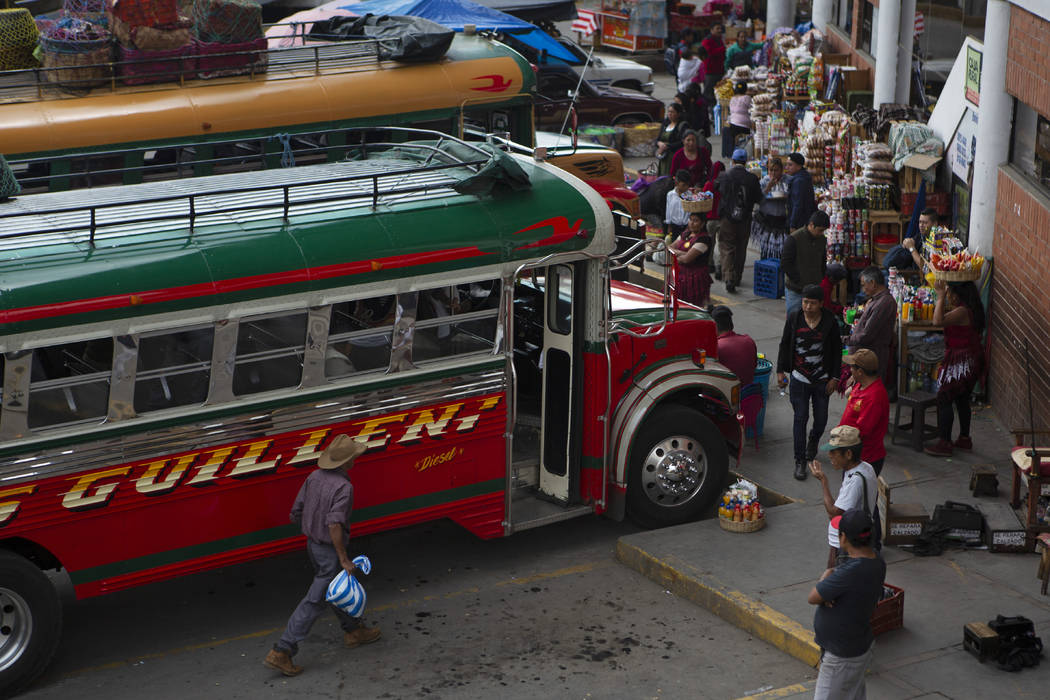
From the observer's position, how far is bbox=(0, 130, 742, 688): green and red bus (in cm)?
799

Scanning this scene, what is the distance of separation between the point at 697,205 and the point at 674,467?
19.5 feet

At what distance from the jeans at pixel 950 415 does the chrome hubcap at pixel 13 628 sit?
754 cm

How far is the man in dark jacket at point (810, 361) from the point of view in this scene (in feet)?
35.9

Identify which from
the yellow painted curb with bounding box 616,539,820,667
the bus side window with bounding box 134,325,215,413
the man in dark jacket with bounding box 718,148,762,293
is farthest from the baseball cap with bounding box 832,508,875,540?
the man in dark jacket with bounding box 718,148,762,293

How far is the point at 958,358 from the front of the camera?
1142cm

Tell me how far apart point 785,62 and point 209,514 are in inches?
621

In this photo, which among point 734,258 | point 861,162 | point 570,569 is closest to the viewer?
point 570,569

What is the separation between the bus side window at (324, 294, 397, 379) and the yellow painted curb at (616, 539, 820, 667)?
2423mm

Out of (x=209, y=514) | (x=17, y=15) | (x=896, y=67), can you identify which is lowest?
(x=209, y=514)

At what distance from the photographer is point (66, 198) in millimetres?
9383

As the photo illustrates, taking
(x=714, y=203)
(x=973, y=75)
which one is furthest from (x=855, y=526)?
(x=714, y=203)

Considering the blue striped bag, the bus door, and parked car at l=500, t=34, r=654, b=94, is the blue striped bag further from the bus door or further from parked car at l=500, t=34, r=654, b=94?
parked car at l=500, t=34, r=654, b=94

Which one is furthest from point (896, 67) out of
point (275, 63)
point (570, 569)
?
point (570, 569)

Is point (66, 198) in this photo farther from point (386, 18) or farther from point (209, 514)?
point (386, 18)
